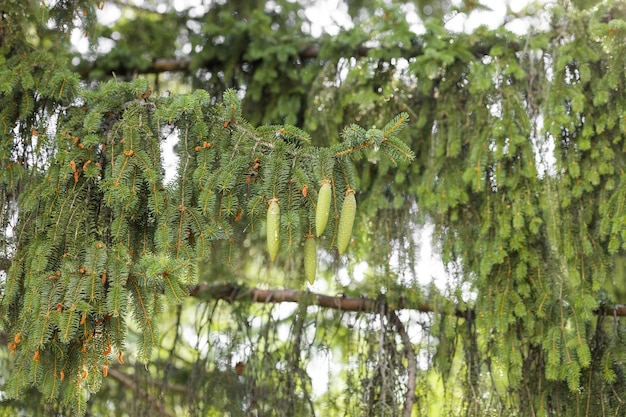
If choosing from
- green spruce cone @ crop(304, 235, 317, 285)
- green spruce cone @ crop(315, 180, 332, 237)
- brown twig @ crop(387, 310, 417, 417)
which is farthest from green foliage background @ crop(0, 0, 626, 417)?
green spruce cone @ crop(315, 180, 332, 237)

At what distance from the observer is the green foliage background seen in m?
2.98

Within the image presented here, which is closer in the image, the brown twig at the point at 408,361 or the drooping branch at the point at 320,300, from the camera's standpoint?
the brown twig at the point at 408,361

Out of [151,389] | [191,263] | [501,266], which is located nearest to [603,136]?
[501,266]

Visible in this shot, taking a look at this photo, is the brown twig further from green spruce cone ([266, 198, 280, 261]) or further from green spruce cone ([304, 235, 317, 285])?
green spruce cone ([266, 198, 280, 261])

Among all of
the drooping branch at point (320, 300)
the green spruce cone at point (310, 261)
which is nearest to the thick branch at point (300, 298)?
the drooping branch at point (320, 300)

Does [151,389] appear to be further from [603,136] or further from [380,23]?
[603,136]

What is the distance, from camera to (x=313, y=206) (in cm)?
298

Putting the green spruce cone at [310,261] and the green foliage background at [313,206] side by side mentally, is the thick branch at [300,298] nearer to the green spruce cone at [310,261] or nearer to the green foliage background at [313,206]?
the green foliage background at [313,206]

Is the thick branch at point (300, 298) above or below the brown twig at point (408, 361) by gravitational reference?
above

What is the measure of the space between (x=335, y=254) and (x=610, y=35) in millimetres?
2087

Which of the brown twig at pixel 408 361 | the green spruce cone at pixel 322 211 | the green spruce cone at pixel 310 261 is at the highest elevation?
the green spruce cone at pixel 322 211

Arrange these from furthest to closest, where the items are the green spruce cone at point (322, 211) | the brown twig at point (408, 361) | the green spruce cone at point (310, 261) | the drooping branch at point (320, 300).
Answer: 1. the drooping branch at point (320, 300)
2. the brown twig at point (408, 361)
3. the green spruce cone at point (310, 261)
4. the green spruce cone at point (322, 211)

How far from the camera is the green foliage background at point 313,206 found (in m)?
2.98

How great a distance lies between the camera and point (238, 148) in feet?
10.1
